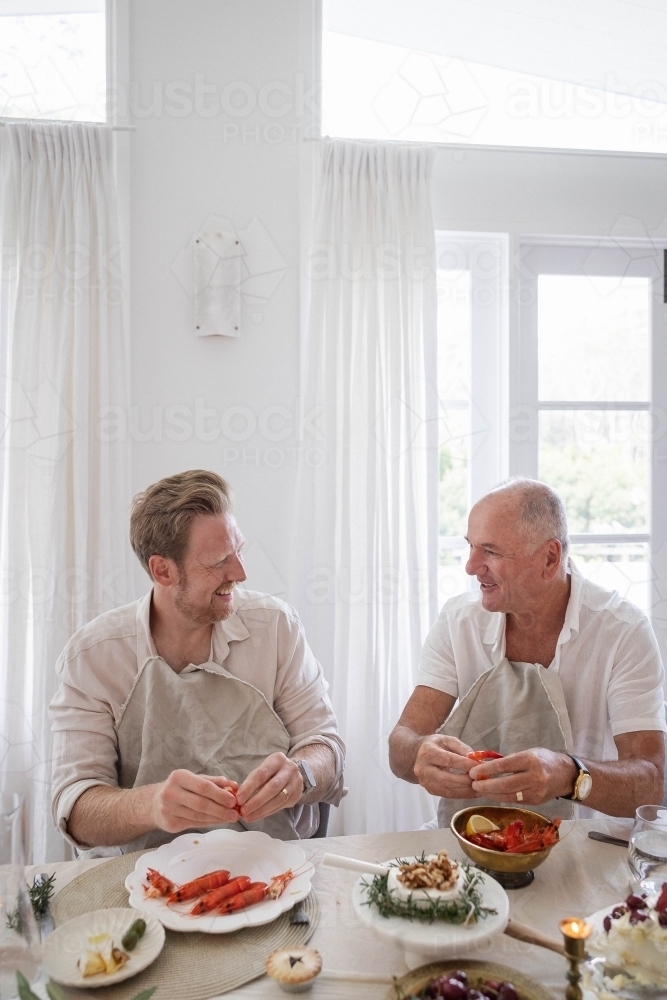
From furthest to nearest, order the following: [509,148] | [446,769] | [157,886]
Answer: [509,148], [446,769], [157,886]

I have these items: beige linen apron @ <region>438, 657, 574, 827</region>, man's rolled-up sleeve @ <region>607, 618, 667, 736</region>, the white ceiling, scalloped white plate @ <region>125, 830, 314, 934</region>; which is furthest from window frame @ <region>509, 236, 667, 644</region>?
scalloped white plate @ <region>125, 830, 314, 934</region>

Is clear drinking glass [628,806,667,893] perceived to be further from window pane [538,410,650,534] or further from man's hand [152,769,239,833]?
window pane [538,410,650,534]

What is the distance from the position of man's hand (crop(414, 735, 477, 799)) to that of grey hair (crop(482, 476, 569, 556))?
0.58 metres

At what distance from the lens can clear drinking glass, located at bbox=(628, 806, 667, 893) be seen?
127cm

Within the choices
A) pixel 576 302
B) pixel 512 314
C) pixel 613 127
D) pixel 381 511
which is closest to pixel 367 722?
pixel 381 511

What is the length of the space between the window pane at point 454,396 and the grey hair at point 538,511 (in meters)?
1.04

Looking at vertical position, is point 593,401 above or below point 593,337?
below

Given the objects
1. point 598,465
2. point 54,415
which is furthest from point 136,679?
point 598,465

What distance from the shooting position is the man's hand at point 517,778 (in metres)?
1.61

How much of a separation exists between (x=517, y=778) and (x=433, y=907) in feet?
1.45

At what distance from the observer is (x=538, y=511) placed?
6.81ft

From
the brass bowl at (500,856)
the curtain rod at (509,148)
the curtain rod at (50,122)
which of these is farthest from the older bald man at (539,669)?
the curtain rod at (50,122)

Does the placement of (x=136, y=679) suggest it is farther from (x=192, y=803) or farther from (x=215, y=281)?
(x=215, y=281)

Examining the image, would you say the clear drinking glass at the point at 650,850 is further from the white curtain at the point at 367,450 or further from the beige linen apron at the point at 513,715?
the white curtain at the point at 367,450
